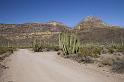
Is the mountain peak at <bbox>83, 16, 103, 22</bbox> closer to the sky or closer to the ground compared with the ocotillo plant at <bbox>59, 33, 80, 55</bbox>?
closer to the sky

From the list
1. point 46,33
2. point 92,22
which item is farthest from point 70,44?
point 92,22

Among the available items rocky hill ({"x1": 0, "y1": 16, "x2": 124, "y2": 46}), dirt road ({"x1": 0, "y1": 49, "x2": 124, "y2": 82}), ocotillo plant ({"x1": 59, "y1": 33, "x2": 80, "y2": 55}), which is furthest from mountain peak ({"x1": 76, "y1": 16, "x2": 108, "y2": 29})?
dirt road ({"x1": 0, "y1": 49, "x2": 124, "y2": 82})

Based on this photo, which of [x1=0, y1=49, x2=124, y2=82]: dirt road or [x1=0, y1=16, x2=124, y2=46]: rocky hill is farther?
[x1=0, y1=16, x2=124, y2=46]: rocky hill

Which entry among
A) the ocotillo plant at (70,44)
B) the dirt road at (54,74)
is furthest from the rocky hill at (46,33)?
the dirt road at (54,74)

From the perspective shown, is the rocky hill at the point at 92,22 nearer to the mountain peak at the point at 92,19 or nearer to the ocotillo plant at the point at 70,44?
the mountain peak at the point at 92,19

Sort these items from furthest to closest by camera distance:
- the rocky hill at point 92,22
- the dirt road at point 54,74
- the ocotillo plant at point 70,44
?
the rocky hill at point 92,22 < the ocotillo plant at point 70,44 < the dirt road at point 54,74

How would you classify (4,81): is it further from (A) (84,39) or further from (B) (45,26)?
(B) (45,26)

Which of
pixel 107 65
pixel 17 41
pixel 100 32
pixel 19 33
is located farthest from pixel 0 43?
pixel 107 65

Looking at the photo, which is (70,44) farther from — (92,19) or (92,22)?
(92,19)

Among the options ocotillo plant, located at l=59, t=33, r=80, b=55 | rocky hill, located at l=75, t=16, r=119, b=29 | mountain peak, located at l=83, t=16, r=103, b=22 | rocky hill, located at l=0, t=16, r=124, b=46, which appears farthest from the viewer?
mountain peak, located at l=83, t=16, r=103, b=22

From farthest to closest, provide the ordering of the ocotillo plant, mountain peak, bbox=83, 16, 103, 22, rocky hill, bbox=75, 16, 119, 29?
1. mountain peak, bbox=83, 16, 103, 22
2. rocky hill, bbox=75, 16, 119, 29
3. the ocotillo plant

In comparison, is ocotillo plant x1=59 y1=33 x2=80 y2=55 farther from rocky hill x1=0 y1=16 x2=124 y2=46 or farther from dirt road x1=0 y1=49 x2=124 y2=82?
rocky hill x1=0 y1=16 x2=124 y2=46

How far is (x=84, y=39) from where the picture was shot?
94.0 metres

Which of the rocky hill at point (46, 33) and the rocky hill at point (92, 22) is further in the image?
the rocky hill at point (92, 22)
